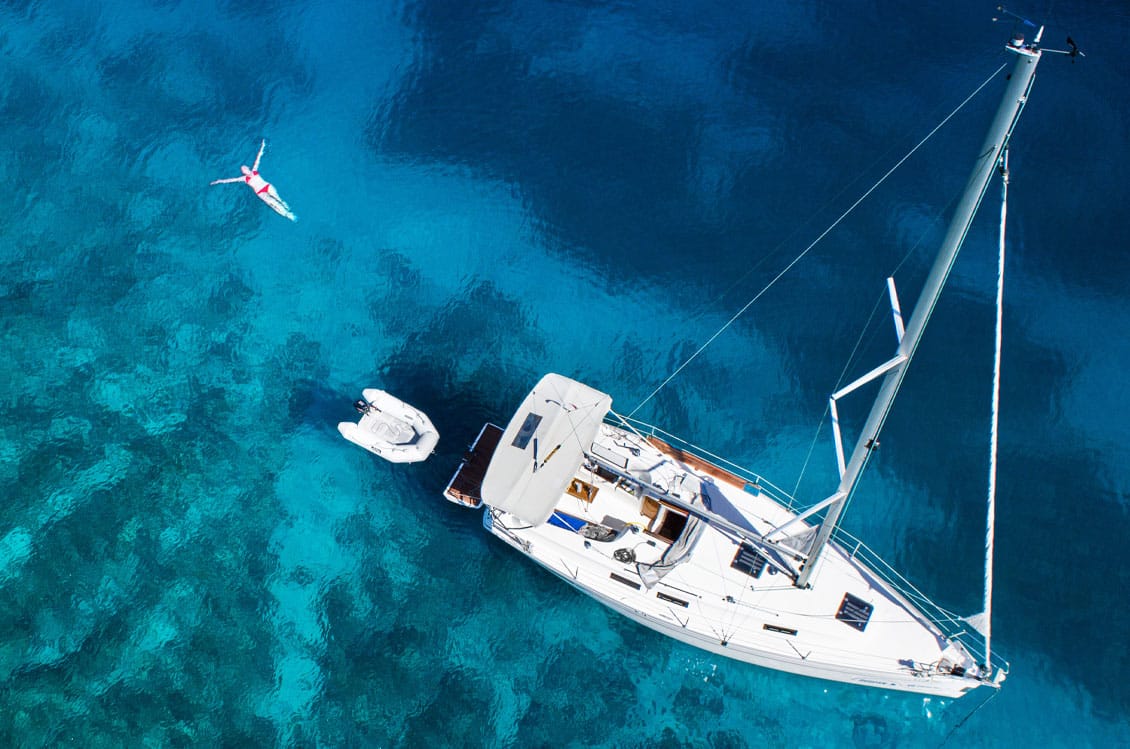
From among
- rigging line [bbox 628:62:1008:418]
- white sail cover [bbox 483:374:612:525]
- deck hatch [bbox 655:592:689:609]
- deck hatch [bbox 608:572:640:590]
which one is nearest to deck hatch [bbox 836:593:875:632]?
deck hatch [bbox 655:592:689:609]

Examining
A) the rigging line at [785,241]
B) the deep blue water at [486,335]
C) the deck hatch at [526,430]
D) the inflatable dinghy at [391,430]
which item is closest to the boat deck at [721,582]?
the deck hatch at [526,430]

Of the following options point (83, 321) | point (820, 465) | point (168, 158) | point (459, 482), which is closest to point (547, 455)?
point (459, 482)

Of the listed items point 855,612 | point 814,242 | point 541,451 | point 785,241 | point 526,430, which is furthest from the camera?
point 785,241

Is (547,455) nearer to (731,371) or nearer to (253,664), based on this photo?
(731,371)

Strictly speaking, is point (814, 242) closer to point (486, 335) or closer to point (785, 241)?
point (785, 241)

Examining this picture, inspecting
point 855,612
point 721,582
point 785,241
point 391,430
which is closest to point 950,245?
point 855,612
